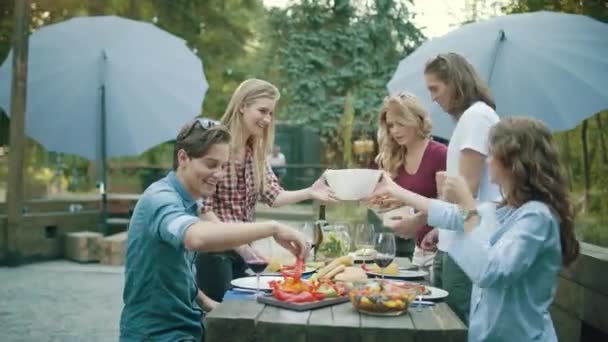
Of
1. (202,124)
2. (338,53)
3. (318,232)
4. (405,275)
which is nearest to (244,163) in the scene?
(318,232)

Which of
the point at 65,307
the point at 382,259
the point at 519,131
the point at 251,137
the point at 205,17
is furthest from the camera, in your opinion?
the point at 205,17

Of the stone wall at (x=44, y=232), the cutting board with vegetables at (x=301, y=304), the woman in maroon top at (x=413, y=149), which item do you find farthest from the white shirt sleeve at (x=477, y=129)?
the stone wall at (x=44, y=232)

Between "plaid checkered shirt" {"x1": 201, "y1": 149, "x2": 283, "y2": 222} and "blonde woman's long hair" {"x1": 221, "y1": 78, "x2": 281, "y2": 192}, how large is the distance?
2 centimetres

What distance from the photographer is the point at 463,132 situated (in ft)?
11.1

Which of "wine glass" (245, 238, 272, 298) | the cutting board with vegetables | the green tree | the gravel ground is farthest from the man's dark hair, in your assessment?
the green tree

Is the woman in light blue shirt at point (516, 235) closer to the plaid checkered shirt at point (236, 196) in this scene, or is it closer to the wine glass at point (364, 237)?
the wine glass at point (364, 237)

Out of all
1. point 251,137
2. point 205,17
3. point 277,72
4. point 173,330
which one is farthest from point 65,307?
point 277,72

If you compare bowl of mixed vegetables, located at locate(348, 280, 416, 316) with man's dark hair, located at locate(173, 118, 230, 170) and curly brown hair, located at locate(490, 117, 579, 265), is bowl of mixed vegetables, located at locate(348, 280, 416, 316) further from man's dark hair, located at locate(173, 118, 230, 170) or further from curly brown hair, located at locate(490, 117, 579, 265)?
man's dark hair, located at locate(173, 118, 230, 170)

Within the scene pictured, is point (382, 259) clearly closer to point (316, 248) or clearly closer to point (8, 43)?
point (316, 248)

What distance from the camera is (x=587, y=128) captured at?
9.20m

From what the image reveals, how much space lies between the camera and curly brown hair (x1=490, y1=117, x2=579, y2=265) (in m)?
2.69

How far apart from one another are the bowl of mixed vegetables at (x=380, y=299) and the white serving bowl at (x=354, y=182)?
67cm

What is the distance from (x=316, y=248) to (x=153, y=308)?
3.45 ft

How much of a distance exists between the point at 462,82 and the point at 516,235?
3.70ft
